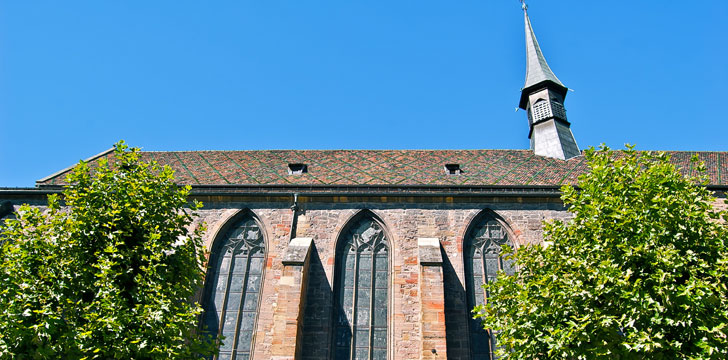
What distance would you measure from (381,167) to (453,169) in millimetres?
2447

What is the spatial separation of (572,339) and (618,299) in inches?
36.9

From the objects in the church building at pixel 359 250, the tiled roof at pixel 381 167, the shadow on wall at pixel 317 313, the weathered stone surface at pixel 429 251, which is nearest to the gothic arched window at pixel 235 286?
the church building at pixel 359 250

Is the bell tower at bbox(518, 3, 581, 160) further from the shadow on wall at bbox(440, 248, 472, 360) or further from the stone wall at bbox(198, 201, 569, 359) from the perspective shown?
the shadow on wall at bbox(440, 248, 472, 360)

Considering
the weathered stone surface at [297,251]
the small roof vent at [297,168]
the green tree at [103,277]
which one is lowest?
the green tree at [103,277]

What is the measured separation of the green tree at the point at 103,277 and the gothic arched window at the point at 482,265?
630cm

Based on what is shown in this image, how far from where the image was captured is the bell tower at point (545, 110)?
20.3 m

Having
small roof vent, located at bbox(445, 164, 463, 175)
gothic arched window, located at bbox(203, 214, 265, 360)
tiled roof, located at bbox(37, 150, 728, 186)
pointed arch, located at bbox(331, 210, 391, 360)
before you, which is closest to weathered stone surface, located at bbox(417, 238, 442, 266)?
pointed arch, located at bbox(331, 210, 391, 360)

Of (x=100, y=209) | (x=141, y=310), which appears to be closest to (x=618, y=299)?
(x=141, y=310)

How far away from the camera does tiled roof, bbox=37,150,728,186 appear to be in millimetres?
15953

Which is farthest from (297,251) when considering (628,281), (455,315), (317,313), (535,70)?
(535,70)

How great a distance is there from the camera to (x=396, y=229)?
541 inches

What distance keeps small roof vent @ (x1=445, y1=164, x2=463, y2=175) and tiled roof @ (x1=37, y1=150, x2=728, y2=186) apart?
0.57ft

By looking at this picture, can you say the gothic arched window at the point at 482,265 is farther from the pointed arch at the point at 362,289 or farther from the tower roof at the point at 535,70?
the tower roof at the point at 535,70

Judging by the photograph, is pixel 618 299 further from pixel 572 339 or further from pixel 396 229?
pixel 396 229
